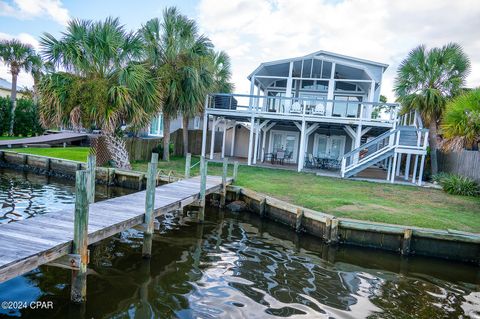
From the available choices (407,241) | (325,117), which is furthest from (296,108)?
(407,241)

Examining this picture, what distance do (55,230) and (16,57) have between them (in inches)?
1192

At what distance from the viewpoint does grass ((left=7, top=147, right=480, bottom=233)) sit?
927 centimetres

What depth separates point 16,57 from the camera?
94.1 ft

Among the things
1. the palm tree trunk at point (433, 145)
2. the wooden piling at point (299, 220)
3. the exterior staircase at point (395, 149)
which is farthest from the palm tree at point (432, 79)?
the wooden piling at point (299, 220)

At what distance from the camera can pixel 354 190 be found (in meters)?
13.4

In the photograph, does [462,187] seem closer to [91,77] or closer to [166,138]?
[166,138]

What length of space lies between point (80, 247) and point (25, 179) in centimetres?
1200

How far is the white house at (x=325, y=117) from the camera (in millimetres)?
16844

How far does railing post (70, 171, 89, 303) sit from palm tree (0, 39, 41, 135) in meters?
29.1

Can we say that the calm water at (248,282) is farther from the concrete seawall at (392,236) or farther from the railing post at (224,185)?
the railing post at (224,185)

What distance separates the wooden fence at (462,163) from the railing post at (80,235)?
1595cm

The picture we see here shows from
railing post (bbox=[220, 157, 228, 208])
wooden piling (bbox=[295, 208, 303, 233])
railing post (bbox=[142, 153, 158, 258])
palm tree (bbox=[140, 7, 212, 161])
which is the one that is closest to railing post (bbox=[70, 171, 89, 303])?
railing post (bbox=[142, 153, 158, 258])

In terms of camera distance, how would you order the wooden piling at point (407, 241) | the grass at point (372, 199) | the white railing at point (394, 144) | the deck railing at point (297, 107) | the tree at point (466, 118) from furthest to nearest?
the deck railing at point (297, 107) → the white railing at point (394, 144) → the tree at point (466, 118) → the grass at point (372, 199) → the wooden piling at point (407, 241)

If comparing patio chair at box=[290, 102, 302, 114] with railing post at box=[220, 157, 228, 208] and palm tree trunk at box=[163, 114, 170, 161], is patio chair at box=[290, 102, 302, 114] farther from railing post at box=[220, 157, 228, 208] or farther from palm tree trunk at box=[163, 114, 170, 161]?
railing post at box=[220, 157, 228, 208]
